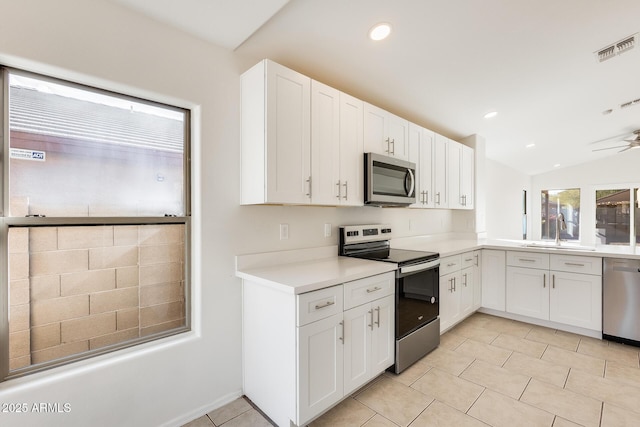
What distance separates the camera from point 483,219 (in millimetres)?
4605

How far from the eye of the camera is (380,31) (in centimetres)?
203

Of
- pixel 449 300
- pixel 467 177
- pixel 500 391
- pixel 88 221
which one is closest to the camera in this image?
pixel 88 221

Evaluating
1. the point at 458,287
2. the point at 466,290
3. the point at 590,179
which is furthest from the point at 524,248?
the point at 590,179

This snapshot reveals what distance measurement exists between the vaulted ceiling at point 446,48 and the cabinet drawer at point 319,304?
64.3 inches

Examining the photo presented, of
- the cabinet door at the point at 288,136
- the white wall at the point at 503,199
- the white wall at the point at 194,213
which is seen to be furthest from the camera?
the white wall at the point at 503,199

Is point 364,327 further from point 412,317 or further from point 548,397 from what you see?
point 548,397

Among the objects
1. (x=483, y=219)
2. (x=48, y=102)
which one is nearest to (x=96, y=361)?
(x=48, y=102)

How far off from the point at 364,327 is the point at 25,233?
6.44 ft

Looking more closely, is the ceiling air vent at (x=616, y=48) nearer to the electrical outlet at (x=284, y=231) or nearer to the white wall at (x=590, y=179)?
the electrical outlet at (x=284, y=231)

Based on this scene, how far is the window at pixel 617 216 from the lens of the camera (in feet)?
21.4

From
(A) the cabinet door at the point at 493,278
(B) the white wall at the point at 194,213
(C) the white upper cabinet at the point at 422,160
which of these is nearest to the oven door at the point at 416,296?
(C) the white upper cabinet at the point at 422,160

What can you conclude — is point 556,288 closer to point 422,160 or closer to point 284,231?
point 422,160

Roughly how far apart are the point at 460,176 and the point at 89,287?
403cm

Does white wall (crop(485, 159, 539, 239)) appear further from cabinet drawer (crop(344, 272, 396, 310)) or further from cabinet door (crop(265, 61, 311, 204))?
cabinet door (crop(265, 61, 311, 204))
